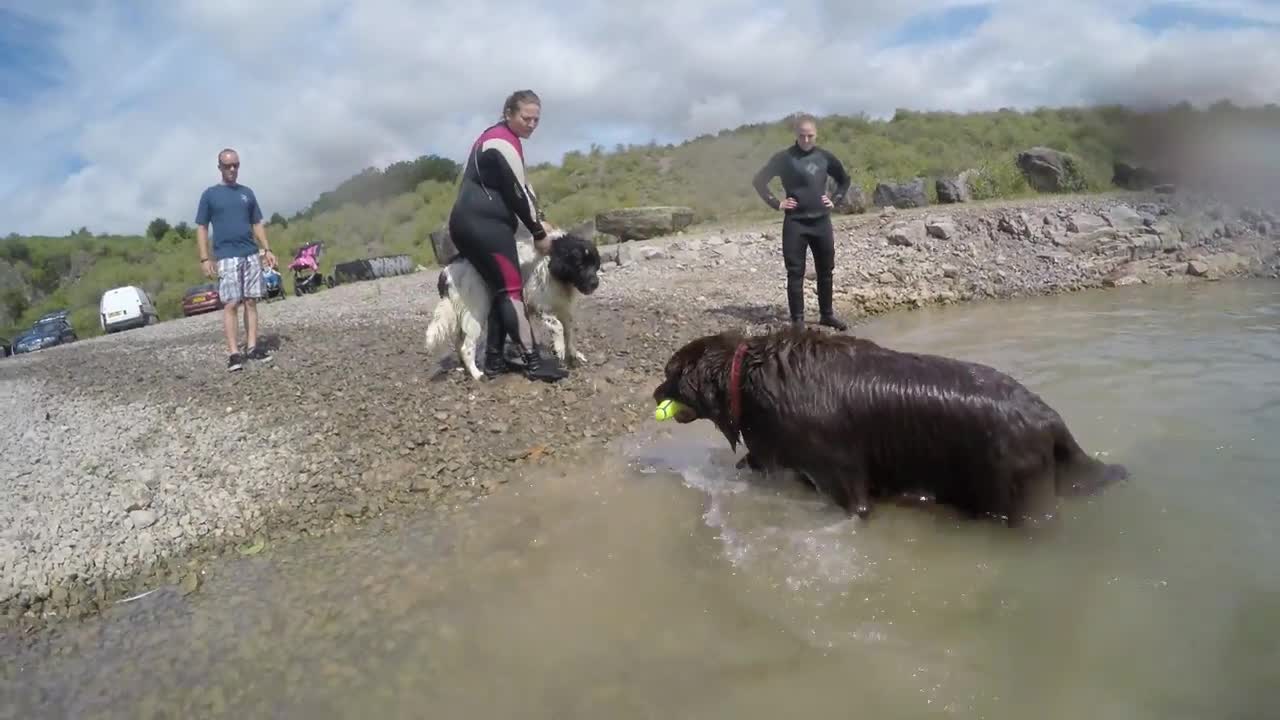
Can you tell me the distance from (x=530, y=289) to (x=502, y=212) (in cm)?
80

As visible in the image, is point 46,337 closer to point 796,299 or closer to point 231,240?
point 231,240

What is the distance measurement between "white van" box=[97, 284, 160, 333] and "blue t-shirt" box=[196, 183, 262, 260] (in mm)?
23249

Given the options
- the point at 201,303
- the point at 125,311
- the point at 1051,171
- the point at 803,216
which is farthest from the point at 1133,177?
the point at 125,311

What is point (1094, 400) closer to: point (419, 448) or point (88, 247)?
point (419, 448)

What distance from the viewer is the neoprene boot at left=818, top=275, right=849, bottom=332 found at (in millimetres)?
8234

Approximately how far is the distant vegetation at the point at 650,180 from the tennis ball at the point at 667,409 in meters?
13.2

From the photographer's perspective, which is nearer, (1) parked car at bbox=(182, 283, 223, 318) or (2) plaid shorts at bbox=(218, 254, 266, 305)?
(2) plaid shorts at bbox=(218, 254, 266, 305)

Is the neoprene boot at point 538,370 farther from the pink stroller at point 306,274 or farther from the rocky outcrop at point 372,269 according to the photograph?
the pink stroller at point 306,274

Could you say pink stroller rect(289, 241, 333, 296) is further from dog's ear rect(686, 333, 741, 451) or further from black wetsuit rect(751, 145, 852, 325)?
dog's ear rect(686, 333, 741, 451)

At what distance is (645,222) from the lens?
18.7 meters

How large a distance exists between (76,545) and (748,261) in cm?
1044

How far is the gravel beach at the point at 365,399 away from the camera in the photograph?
4.43m

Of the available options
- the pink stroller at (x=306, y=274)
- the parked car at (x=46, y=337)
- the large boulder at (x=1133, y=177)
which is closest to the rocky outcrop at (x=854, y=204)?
the large boulder at (x=1133, y=177)

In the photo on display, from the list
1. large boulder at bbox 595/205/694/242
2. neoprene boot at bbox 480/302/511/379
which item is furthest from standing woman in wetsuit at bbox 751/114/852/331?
large boulder at bbox 595/205/694/242
